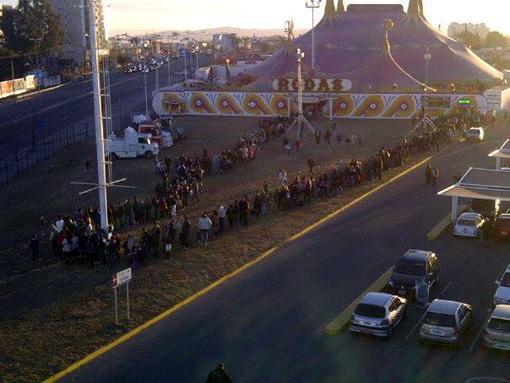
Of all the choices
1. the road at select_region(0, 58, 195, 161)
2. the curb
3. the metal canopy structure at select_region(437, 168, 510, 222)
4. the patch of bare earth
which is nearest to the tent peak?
the road at select_region(0, 58, 195, 161)

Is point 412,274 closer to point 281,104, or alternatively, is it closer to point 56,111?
point 281,104

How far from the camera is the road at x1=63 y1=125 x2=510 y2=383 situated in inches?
615

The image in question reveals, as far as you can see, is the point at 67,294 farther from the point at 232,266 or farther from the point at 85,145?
the point at 85,145

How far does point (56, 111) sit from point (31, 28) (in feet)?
115

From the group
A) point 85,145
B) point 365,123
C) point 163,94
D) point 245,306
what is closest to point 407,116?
point 365,123

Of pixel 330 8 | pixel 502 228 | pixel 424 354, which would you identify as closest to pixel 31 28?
pixel 330 8

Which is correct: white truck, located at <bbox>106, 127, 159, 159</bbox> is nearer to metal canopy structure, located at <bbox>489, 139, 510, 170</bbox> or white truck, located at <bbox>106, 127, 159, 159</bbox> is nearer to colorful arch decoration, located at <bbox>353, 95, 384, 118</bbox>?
colorful arch decoration, located at <bbox>353, 95, 384, 118</bbox>

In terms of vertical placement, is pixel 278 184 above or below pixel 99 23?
below

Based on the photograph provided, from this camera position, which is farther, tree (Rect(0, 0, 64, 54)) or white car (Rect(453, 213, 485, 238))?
tree (Rect(0, 0, 64, 54))

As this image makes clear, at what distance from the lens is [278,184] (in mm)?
34281

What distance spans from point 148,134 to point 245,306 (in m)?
26.5

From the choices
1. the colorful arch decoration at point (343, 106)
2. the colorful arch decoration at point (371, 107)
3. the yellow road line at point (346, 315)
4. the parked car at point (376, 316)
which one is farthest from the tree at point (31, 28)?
the parked car at point (376, 316)

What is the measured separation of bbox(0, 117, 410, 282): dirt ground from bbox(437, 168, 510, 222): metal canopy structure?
30.9ft

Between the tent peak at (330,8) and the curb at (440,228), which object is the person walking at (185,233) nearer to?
the curb at (440,228)
